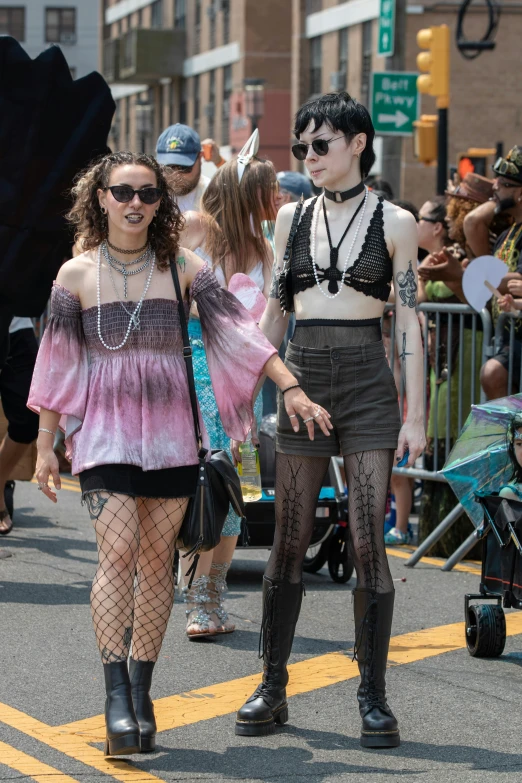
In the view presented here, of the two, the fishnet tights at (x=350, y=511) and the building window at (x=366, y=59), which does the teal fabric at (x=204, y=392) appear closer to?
the fishnet tights at (x=350, y=511)

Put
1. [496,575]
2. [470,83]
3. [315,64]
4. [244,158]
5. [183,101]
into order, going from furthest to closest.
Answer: [183,101]
[315,64]
[470,83]
[244,158]
[496,575]

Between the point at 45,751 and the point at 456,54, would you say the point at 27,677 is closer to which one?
the point at 45,751

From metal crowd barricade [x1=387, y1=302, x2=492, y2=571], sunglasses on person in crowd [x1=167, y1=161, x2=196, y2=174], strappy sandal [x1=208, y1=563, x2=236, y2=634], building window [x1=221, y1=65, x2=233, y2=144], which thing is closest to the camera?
strappy sandal [x1=208, y1=563, x2=236, y2=634]

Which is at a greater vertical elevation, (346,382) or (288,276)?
(288,276)

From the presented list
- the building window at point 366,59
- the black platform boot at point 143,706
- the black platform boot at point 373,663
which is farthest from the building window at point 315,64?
the black platform boot at point 143,706

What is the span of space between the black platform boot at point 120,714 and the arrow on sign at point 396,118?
12.3 m

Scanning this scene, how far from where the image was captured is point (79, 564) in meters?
7.91

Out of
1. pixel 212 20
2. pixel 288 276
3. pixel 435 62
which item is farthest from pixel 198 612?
pixel 212 20

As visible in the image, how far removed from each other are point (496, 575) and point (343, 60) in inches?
1349

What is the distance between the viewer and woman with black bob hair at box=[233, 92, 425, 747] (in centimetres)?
481

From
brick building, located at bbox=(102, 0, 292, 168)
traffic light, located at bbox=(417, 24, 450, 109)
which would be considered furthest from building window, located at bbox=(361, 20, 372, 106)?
traffic light, located at bbox=(417, 24, 450, 109)

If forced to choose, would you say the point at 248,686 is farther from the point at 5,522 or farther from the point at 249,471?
the point at 5,522

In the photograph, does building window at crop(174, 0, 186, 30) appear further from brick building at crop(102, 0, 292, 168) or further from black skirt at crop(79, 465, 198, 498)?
black skirt at crop(79, 465, 198, 498)

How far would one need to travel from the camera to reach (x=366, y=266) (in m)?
4.89
